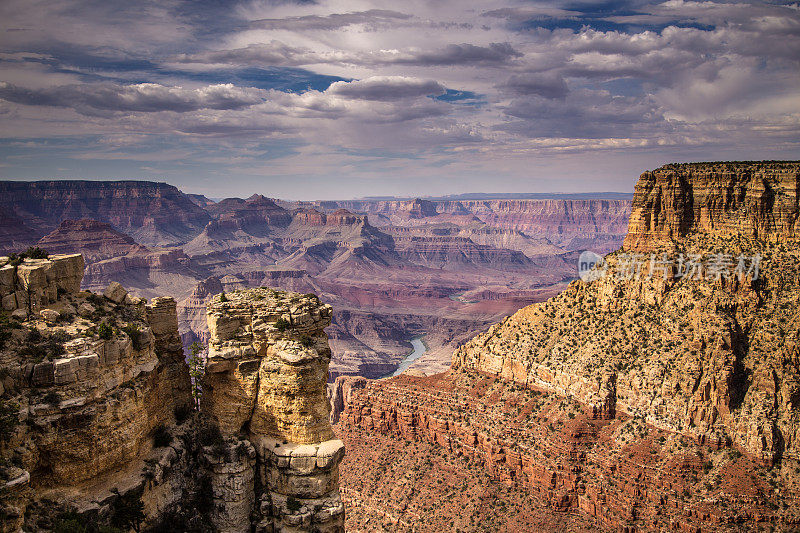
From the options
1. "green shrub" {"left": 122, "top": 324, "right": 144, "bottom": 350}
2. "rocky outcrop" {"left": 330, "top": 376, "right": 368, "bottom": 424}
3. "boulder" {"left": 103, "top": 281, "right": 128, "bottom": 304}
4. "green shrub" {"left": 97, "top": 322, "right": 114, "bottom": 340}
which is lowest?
"rocky outcrop" {"left": 330, "top": 376, "right": 368, "bottom": 424}

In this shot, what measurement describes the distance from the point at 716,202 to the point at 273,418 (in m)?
62.8

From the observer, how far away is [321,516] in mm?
24578

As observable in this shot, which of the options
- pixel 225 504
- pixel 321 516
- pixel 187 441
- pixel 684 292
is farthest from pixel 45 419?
pixel 684 292

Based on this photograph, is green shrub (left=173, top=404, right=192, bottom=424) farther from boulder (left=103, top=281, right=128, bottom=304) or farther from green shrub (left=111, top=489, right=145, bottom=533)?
boulder (left=103, top=281, right=128, bottom=304)

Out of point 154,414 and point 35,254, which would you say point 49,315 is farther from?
point 154,414

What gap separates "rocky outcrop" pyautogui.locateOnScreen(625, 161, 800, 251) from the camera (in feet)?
199

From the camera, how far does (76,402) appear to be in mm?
19109

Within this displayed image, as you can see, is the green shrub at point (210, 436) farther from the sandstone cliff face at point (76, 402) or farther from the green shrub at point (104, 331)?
the green shrub at point (104, 331)

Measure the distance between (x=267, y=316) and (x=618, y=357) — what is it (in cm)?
4705

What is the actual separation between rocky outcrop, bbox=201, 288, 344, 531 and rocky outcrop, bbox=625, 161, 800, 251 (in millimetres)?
56790

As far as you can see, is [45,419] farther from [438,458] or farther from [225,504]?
[438,458]

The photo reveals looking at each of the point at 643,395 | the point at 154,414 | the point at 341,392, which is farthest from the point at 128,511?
the point at 341,392

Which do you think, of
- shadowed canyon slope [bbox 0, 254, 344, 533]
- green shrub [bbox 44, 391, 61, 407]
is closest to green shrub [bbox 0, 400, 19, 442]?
shadowed canyon slope [bbox 0, 254, 344, 533]
